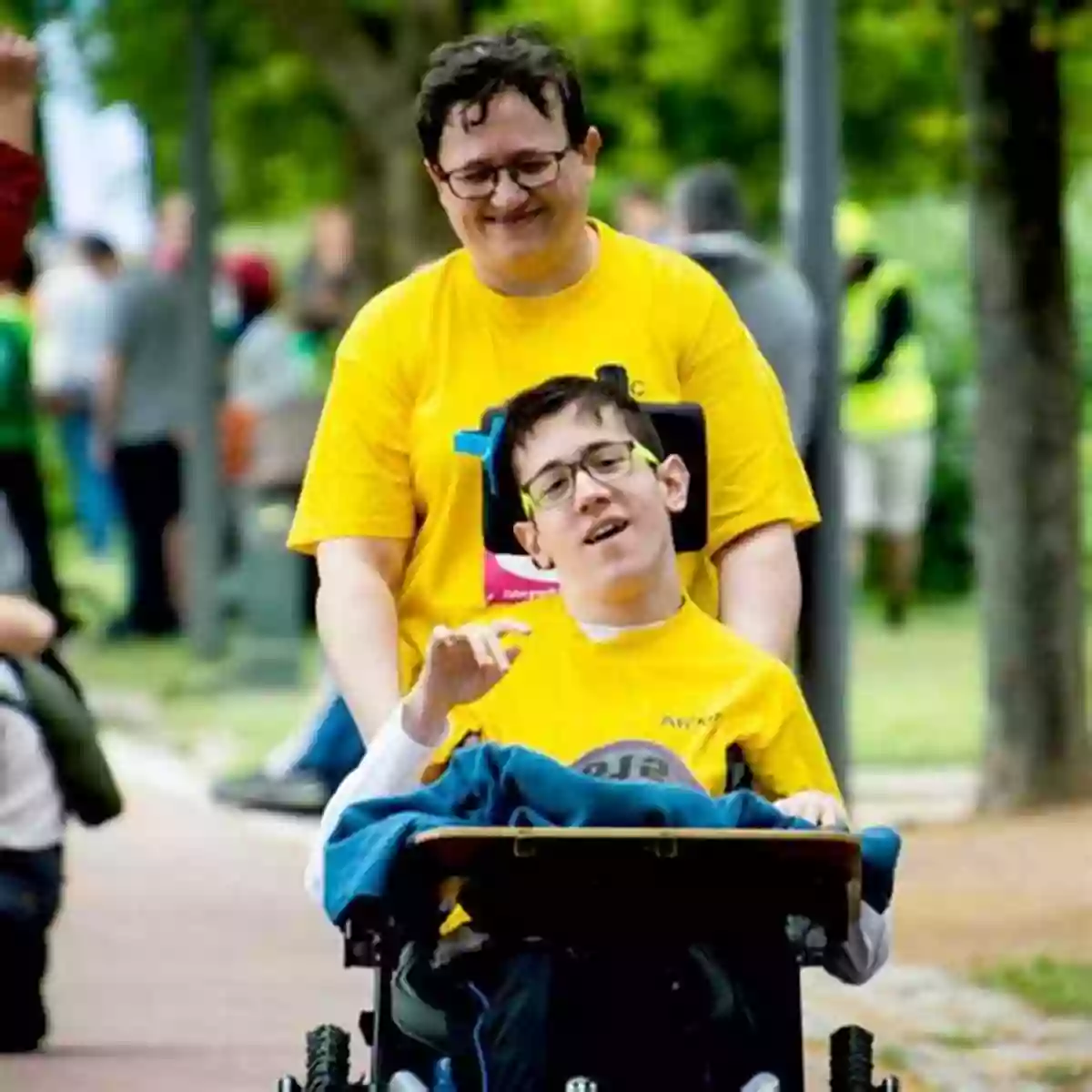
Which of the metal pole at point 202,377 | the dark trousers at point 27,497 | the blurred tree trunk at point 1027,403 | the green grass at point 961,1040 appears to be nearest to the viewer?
the green grass at point 961,1040

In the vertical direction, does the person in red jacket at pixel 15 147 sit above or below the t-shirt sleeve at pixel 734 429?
above

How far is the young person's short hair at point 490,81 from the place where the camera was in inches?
246

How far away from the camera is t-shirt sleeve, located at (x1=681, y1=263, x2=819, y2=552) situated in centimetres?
642

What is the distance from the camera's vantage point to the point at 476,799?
5.63m

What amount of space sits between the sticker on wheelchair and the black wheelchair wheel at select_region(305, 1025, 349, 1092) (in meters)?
0.70

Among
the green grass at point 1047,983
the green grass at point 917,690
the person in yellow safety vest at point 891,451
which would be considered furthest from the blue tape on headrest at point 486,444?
the person in yellow safety vest at point 891,451

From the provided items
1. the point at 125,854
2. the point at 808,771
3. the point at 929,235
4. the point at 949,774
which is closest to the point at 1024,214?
the point at 949,774

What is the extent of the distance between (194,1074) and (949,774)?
7160 millimetres

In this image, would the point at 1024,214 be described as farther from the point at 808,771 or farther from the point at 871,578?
the point at 871,578

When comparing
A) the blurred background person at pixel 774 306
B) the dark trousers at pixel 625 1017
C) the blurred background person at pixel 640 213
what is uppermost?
the blurred background person at pixel 640 213

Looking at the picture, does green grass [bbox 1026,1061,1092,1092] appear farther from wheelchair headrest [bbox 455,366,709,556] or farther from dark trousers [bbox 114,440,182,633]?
dark trousers [bbox 114,440,182,633]

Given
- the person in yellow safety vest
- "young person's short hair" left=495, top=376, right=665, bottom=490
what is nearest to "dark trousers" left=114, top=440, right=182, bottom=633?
the person in yellow safety vest

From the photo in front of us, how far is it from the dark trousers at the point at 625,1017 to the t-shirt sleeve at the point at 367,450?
881 mm

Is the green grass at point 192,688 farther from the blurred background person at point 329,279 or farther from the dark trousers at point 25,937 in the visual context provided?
the dark trousers at point 25,937
